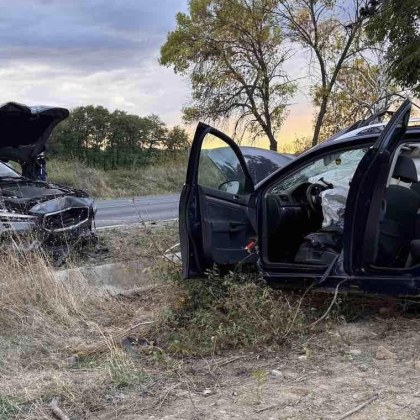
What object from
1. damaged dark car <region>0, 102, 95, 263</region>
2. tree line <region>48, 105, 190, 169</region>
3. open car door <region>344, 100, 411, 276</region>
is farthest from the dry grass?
tree line <region>48, 105, 190, 169</region>

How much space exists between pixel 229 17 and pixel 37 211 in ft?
61.3

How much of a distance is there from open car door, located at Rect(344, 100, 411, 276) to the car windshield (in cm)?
603

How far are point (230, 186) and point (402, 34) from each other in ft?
34.0

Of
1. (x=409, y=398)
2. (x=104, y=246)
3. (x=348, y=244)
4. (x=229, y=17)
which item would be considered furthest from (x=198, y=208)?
(x=229, y=17)

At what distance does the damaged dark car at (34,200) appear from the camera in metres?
7.08

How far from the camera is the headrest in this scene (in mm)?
4609

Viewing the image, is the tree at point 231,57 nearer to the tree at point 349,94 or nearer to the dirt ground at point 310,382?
the tree at point 349,94

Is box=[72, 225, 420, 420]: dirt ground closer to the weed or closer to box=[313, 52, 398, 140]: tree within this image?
the weed

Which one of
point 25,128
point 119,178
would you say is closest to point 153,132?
point 119,178

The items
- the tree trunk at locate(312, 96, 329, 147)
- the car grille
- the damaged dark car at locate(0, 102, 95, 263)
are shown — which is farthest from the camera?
the tree trunk at locate(312, 96, 329, 147)

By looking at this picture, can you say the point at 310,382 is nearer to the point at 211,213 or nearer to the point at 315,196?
the point at 211,213

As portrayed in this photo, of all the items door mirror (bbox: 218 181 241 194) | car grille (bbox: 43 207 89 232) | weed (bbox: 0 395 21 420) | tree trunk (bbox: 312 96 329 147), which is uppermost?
tree trunk (bbox: 312 96 329 147)

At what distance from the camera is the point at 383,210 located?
14.2ft

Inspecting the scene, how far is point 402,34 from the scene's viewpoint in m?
13.8
